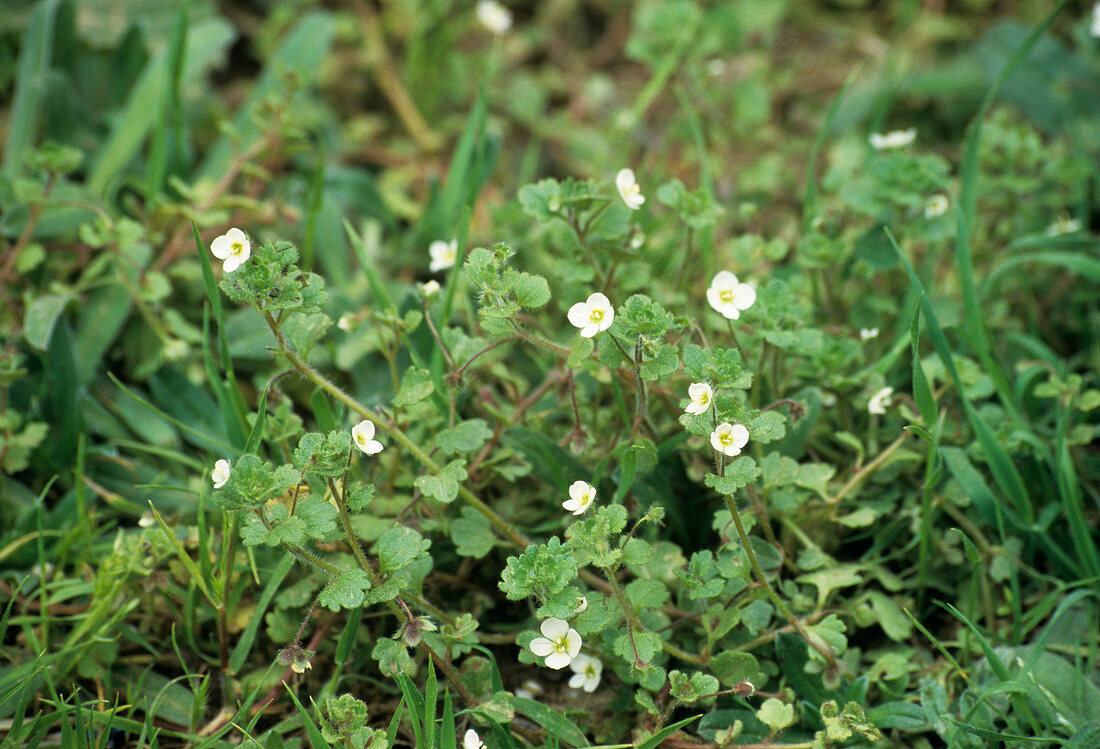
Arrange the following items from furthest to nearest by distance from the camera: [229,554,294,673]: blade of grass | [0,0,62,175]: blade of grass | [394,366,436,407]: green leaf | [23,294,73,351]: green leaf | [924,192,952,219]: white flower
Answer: [0,0,62,175]: blade of grass
[924,192,952,219]: white flower
[23,294,73,351]: green leaf
[229,554,294,673]: blade of grass
[394,366,436,407]: green leaf

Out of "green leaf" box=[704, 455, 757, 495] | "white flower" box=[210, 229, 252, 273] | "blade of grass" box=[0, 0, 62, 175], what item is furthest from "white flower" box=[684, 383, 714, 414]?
"blade of grass" box=[0, 0, 62, 175]

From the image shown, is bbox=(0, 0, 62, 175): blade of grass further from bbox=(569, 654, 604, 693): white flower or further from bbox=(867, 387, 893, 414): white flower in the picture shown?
bbox=(867, 387, 893, 414): white flower

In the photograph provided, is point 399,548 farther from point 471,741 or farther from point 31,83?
point 31,83

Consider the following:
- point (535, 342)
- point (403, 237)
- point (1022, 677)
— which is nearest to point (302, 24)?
point (403, 237)

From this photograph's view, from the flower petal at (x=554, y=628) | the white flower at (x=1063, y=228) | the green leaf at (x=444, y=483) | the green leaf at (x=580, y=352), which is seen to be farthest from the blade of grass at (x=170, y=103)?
the white flower at (x=1063, y=228)

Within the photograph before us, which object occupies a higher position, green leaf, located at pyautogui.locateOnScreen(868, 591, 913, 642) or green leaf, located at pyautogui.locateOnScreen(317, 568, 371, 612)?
green leaf, located at pyautogui.locateOnScreen(317, 568, 371, 612)
